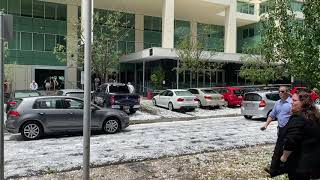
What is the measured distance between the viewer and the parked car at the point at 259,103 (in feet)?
62.8

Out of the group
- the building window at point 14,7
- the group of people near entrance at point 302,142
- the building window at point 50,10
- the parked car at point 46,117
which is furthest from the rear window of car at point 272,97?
the building window at point 14,7

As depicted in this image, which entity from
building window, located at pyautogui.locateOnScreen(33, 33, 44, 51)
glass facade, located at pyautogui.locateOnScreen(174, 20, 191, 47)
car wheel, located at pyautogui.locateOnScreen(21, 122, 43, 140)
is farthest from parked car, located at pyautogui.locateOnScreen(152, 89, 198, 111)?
glass facade, located at pyautogui.locateOnScreen(174, 20, 191, 47)

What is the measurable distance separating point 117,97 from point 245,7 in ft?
104

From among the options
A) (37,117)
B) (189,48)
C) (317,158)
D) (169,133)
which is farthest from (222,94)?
(317,158)

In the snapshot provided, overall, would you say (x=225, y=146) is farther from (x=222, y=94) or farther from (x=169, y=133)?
(x=222, y=94)

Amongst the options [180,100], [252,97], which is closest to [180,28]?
[180,100]

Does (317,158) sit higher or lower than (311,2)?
lower

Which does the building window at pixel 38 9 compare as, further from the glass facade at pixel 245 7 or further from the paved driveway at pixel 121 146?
the paved driveway at pixel 121 146

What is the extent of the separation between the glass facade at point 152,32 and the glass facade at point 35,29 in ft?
28.6

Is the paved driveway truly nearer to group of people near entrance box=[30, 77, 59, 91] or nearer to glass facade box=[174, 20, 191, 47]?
group of people near entrance box=[30, 77, 59, 91]

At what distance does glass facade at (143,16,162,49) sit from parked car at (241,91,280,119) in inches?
1000

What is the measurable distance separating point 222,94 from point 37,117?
16697mm

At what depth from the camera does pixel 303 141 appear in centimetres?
484

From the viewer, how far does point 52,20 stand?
4003 centimetres
